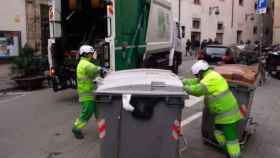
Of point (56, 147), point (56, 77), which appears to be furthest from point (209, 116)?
point (56, 77)

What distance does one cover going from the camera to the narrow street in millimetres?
5242

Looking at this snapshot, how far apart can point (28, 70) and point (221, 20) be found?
2866cm

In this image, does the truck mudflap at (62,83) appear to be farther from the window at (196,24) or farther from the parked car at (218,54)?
the window at (196,24)

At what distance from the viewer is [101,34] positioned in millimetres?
9984

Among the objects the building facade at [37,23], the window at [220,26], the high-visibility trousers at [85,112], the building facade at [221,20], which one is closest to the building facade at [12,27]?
the building facade at [37,23]

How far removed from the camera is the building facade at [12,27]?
13945 mm

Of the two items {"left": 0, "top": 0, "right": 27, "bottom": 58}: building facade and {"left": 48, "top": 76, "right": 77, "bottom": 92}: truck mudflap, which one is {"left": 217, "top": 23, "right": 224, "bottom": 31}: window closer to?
{"left": 0, "top": 0, "right": 27, "bottom": 58}: building facade

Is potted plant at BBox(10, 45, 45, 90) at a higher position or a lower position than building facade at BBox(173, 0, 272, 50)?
lower

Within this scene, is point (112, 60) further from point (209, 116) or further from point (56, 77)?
point (209, 116)

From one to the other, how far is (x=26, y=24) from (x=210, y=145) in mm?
12124

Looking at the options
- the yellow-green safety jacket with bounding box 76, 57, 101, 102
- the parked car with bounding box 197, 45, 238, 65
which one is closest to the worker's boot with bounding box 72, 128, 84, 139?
the yellow-green safety jacket with bounding box 76, 57, 101, 102

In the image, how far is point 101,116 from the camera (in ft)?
13.1

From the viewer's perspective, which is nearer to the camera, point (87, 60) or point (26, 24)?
point (87, 60)

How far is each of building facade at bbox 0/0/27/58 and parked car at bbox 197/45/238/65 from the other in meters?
8.07
